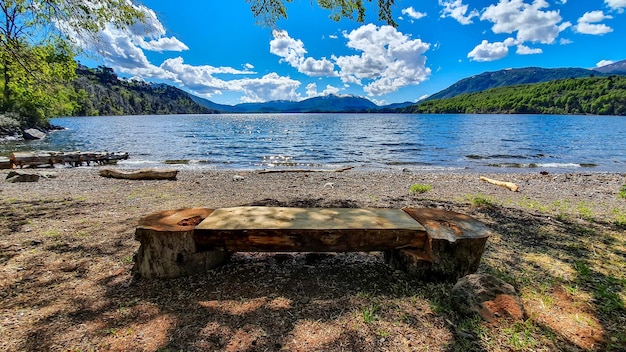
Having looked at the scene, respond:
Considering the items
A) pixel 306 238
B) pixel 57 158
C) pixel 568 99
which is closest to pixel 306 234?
pixel 306 238

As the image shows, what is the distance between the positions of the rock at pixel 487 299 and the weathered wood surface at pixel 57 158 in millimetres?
25120

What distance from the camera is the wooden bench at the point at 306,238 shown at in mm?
3889

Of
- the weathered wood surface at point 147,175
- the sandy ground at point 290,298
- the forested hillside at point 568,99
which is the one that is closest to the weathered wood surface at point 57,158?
the weathered wood surface at point 147,175

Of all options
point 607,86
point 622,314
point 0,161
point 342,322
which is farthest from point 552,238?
point 607,86

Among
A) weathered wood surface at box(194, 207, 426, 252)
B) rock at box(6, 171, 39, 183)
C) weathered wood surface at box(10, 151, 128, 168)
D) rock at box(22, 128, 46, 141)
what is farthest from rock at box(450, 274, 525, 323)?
rock at box(22, 128, 46, 141)

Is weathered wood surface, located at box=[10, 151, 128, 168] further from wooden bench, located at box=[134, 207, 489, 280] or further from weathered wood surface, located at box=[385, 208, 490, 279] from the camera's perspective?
weathered wood surface, located at box=[385, 208, 490, 279]

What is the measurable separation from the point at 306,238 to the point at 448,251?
195cm

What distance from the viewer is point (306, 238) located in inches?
154

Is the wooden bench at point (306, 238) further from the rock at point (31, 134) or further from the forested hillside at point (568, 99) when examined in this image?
the forested hillside at point (568, 99)

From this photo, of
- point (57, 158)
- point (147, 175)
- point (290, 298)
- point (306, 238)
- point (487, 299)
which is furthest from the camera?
point (57, 158)

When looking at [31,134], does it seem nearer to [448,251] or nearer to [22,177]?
[22,177]

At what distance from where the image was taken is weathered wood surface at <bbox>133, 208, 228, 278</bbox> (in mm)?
3949

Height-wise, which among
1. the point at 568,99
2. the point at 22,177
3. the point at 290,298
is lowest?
the point at 290,298

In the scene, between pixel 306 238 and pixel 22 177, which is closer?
pixel 306 238
